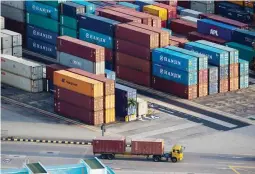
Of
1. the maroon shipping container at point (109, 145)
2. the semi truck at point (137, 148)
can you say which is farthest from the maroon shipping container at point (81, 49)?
the maroon shipping container at point (109, 145)

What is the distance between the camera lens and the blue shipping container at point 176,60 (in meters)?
195

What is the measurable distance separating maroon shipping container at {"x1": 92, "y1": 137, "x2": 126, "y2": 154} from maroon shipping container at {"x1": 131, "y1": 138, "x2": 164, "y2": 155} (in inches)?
58.4

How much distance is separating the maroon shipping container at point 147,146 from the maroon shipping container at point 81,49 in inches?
1048

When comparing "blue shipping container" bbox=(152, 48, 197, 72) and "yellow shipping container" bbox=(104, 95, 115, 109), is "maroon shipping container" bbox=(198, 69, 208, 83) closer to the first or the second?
"blue shipping container" bbox=(152, 48, 197, 72)

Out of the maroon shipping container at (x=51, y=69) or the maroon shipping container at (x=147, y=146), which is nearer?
the maroon shipping container at (x=147, y=146)

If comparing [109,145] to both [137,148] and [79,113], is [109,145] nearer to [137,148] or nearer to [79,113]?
[137,148]

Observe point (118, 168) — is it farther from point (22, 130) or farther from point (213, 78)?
point (213, 78)

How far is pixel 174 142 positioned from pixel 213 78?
81.9 feet

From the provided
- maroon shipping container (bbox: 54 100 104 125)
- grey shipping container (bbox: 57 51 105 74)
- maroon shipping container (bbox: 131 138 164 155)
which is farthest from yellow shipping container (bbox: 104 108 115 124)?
maroon shipping container (bbox: 131 138 164 155)

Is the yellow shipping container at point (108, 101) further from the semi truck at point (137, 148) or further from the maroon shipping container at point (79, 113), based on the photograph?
the semi truck at point (137, 148)

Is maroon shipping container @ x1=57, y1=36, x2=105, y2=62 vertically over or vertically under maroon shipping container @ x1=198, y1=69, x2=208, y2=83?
over

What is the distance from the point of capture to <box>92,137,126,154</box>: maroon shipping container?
16900cm

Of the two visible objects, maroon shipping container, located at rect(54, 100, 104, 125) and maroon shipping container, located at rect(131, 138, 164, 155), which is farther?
maroon shipping container, located at rect(54, 100, 104, 125)

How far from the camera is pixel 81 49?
195 m
